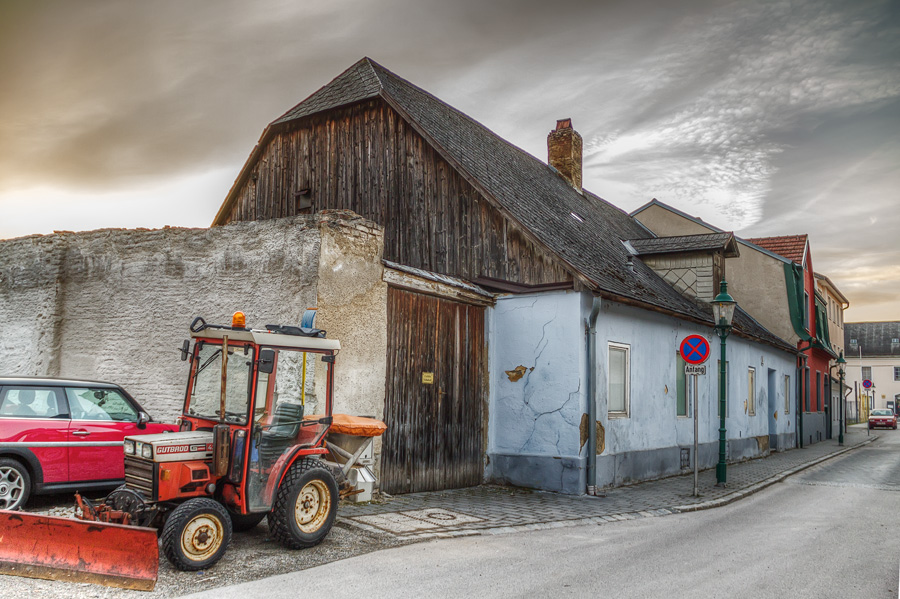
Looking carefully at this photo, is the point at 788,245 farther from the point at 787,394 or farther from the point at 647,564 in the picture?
the point at 647,564

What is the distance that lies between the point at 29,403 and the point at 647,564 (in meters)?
6.76

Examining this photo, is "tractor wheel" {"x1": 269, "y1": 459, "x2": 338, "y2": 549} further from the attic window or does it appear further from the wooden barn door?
the attic window

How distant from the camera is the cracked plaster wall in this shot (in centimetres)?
1153

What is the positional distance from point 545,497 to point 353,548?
4.78 meters

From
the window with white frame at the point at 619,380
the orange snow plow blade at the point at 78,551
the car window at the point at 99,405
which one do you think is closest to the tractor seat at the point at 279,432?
the orange snow plow blade at the point at 78,551

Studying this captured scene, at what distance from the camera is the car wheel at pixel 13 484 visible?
291 inches

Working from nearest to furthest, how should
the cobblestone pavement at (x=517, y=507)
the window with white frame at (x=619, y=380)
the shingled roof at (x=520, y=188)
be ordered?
the cobblestone pavement at (x=517, y=507) < the window with white frame at (x=619, y=380) < the shingled roof at (x=520, y=188)

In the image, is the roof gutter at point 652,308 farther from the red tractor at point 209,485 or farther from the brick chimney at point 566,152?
the brick chimney at point 566,152

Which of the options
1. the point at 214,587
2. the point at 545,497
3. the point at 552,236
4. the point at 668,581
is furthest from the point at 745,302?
the point at 214,587

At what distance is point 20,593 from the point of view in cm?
521

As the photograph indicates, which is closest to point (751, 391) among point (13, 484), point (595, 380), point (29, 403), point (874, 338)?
point (595, 380)

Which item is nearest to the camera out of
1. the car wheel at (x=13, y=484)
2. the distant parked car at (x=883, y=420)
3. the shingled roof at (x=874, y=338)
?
the car wheel at (x=13, y=484)

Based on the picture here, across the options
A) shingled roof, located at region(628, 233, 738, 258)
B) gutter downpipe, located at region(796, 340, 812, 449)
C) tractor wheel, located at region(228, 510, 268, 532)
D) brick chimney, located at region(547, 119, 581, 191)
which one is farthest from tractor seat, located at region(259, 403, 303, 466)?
gutter downpipe, located at region(796, 340, 812, 449)

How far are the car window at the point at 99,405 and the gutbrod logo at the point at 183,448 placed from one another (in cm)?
284
